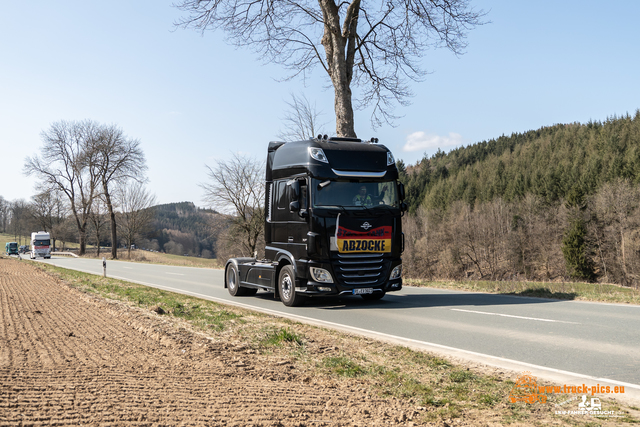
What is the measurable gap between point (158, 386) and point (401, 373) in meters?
2.73

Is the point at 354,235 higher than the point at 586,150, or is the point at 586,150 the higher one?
the point at 586,150

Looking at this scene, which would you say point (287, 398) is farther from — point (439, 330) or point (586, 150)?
point (586, 150)

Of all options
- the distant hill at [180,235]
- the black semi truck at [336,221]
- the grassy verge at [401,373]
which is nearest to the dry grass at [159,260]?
the distant hill at [180,235]

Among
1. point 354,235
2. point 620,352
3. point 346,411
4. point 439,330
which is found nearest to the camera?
point 346,411

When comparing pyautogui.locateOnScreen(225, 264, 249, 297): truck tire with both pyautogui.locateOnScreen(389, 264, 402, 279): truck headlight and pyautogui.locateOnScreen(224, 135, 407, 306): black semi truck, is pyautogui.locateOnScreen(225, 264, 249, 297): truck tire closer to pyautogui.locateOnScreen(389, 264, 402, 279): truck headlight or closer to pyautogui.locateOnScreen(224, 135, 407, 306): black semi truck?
pyautogui.locateOnScreen(224, 135, 407, 306): black semi truck

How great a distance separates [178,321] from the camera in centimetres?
877

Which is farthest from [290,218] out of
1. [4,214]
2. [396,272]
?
[4,214]

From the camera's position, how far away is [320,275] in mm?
10680

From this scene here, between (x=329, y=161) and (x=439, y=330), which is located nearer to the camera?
(x=439, y=330)

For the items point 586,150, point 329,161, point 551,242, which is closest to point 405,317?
point 329,161

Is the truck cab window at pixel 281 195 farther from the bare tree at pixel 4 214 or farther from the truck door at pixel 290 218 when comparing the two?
the bare tree at pixel 4 214

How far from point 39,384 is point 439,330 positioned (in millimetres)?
6153

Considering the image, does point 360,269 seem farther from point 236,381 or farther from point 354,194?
point 236,381

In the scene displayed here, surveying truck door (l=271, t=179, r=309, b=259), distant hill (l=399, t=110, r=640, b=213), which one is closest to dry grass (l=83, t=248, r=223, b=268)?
truck door (l=271, t=179, r=309, b=259)
